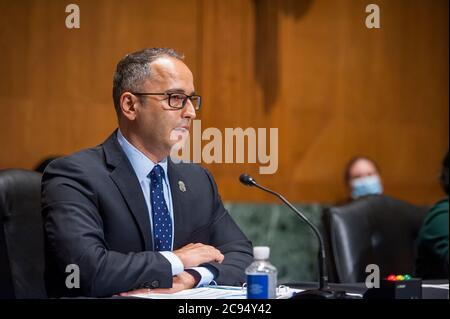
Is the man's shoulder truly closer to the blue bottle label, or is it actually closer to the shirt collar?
the shirt collar

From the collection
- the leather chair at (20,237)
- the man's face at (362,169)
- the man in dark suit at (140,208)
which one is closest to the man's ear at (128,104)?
the man in dark suit at (140,208)

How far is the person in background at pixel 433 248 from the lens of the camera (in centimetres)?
342

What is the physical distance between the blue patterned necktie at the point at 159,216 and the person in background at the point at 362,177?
6.66ft

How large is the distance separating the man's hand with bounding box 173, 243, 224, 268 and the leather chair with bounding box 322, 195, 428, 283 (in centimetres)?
92

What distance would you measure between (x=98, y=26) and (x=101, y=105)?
0.96ft

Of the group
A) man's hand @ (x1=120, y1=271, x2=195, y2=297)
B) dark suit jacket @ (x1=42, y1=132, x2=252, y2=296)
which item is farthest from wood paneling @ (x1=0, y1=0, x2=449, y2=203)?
man's hand @ (x1=120, y1=271, x2=195, y2=297)

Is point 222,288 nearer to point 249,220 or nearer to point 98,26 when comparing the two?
point 98,26

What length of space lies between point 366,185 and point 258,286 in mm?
2619

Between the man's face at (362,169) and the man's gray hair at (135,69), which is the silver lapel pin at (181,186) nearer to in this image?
the man's gray hair at (135,69)

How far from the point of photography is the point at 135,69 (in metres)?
2.40

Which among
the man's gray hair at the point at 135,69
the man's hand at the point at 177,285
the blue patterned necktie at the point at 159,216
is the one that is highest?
the man's gray hair at the point at 135,69

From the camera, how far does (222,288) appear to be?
2205 mm

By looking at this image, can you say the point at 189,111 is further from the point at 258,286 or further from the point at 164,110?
the point at 258,286

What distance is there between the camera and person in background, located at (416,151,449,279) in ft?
11.2
